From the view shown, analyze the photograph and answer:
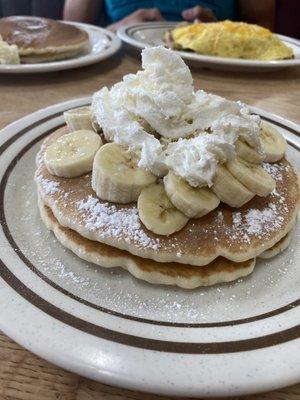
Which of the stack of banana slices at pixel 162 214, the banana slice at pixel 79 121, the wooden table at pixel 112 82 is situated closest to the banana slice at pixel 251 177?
the stack of banana slices at pixel 162 214

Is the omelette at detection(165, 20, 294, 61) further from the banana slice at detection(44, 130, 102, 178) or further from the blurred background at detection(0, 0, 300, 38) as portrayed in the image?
the banana slice at detection(44, 130, 102, 178)

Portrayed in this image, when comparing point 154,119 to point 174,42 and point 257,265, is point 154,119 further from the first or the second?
point 174,42

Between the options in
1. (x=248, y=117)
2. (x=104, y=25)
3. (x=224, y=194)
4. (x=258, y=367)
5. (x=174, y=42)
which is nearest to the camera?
(x=258, y=367)

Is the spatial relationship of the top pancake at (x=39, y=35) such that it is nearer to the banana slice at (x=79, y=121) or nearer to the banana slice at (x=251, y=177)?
the banana slice at (x=79, y=121)

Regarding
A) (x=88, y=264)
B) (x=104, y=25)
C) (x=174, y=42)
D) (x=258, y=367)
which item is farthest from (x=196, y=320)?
(x=104, y=25)

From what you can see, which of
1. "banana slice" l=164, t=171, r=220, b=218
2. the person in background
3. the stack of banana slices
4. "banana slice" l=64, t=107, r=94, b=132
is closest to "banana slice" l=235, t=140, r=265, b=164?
the stack of banana slices

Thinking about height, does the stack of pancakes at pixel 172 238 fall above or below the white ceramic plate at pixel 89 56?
above

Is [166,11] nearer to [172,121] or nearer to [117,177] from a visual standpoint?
[172,121]
